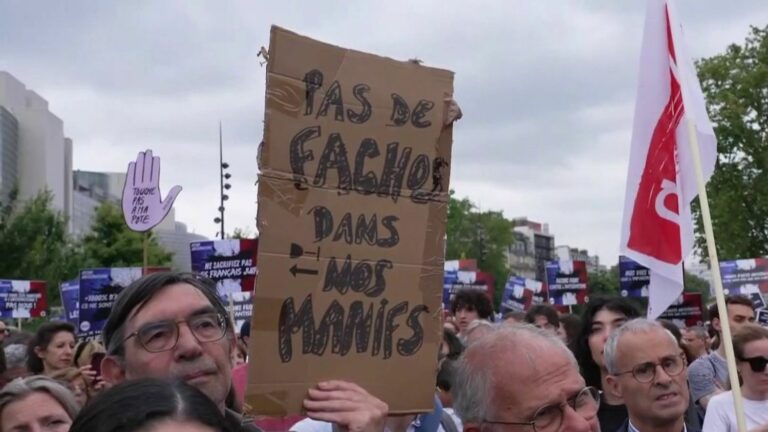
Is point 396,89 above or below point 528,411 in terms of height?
above

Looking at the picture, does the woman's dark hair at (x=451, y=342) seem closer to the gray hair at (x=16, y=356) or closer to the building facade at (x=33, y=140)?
the gray hair at (x=16, y=356)

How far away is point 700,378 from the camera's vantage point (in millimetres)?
8031

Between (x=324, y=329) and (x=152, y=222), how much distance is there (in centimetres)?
611

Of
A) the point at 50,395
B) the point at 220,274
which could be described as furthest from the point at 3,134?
the point at 50,395

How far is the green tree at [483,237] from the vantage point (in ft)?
330

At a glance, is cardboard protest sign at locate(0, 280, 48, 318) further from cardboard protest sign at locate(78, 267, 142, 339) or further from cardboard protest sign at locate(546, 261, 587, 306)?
cardboard protest sign at locate(546, 261, 587, 306)

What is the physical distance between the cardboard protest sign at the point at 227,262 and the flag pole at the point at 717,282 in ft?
25.0

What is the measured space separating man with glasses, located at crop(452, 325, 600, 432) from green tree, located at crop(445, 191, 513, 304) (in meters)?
95.0

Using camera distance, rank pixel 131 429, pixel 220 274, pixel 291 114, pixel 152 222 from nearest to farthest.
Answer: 1. pixel 131 429
2. pixel 291 114
3. pixel 152 222
4. pixel 220 274

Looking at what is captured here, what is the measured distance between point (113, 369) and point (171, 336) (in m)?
0.22

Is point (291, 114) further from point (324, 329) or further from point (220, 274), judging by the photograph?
point (220, 274)

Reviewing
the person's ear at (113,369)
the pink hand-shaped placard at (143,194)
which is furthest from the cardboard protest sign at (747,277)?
the person's ear at (113,369)

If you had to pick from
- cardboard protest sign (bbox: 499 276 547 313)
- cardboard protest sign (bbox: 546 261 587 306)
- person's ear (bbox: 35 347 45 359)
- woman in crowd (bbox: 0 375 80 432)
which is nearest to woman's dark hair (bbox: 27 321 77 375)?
person's ear (bbox: 35 347 45 359)

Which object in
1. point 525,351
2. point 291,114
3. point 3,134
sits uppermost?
point 3,134
